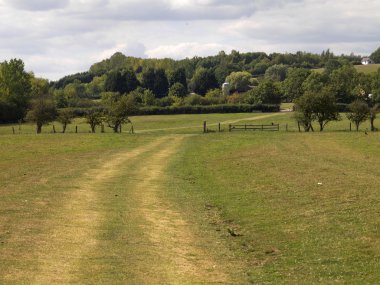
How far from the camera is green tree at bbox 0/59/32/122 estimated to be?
122 metres

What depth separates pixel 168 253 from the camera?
51.0 ft

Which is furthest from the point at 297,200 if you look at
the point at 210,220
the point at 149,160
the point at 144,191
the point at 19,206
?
the point at 149,160

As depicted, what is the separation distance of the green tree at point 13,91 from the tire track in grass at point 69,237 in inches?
3853

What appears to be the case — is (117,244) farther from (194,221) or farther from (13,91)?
(13,91)

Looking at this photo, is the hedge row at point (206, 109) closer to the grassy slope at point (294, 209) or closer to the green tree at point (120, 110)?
the green tree at point (120, 110)

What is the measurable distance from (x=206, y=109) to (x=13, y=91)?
40458 millimetres

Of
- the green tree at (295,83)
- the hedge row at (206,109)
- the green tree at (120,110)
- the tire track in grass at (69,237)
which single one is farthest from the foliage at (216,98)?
the tire track in grass at (69,237)

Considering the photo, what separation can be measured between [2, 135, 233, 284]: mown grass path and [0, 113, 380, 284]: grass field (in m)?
0.03

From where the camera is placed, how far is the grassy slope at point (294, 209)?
13.9m

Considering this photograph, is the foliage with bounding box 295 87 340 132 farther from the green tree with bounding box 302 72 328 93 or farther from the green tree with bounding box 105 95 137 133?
the green tree with bounding box 302 72 328 93

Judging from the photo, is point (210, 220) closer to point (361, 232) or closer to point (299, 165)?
point (361, 232)

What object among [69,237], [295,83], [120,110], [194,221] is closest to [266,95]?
[295,83]

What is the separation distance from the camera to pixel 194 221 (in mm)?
20188

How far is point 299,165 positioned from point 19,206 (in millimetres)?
15913
